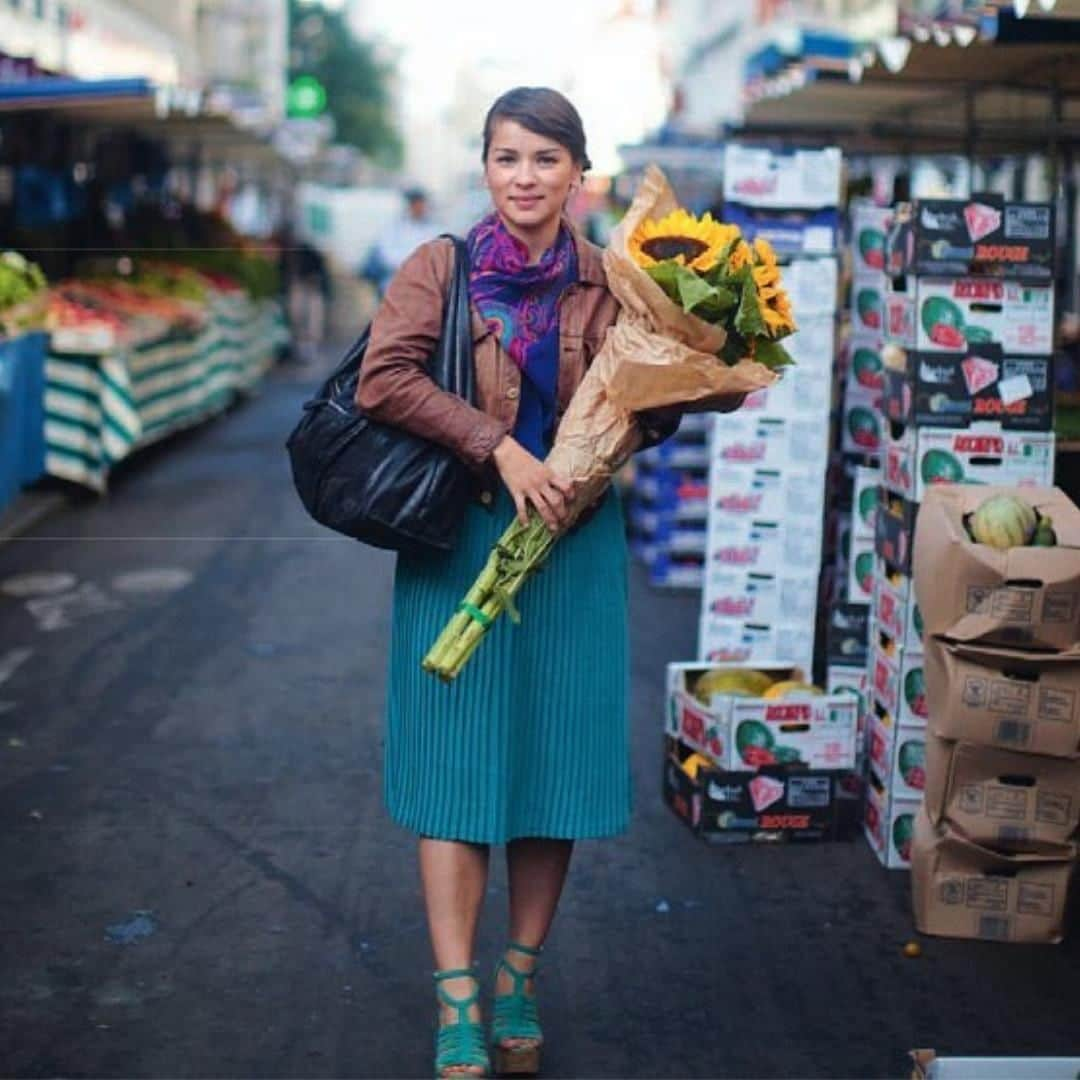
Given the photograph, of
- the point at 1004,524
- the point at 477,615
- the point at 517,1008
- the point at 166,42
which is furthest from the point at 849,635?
the point at 166,42

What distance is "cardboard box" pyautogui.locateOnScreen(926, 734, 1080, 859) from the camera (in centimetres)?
511

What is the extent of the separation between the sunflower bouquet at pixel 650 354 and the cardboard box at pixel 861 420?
132 inches

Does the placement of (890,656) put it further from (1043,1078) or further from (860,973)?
(1043,1078)

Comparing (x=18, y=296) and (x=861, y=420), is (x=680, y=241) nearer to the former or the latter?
(x=861, y=420)

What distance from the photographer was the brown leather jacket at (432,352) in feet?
12.7

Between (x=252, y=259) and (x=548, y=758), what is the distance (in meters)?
20.4

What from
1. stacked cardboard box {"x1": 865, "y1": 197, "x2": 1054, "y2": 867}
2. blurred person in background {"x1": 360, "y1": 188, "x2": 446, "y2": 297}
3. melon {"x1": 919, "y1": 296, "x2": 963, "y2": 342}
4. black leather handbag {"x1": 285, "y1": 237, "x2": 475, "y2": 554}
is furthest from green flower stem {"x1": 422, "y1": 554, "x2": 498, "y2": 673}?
blurred person in background {"x1": 360, "y1": 188, "x2": 446, "y2": 297}

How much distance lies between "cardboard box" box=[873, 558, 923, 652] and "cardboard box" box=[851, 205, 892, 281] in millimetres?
1526

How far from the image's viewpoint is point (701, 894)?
5.57 metres

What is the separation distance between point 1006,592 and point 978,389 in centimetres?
100

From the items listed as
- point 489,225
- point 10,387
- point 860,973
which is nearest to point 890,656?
point 860,973

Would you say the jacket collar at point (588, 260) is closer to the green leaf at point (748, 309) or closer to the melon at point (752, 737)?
the green leaf at point (748, 309)

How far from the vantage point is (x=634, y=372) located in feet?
12.5

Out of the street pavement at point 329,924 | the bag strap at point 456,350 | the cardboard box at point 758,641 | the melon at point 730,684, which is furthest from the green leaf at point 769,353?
the cardboard box at point 758,641
